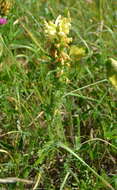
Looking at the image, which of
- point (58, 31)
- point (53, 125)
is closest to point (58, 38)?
point (58, 31)

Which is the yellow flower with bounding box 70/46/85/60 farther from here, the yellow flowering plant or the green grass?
the yellow flowering plant

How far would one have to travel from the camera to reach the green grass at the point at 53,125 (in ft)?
5.53

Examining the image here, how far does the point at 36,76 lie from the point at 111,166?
0.62 metres

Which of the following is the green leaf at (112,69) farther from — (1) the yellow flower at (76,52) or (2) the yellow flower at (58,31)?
(1) the yellow flower at (76,52)

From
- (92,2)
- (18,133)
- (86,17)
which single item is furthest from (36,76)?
(92,2)

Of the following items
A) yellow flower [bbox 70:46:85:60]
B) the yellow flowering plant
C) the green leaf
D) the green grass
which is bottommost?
the green grass

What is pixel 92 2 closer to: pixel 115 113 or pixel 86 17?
pixel 86 17

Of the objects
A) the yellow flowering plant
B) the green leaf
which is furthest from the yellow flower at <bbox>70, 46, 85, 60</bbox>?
the green leaf

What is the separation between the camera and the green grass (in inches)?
66.3

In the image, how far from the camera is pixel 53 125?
1.78m

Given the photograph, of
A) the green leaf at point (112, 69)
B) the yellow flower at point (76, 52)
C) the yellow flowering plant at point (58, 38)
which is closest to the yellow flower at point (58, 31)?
the yellow flowering plant at point (58, 38)

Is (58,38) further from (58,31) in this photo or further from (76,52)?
(76,52)

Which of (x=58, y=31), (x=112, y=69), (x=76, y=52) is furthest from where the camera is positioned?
(x=76, y=52)

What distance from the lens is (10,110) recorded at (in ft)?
6.15
